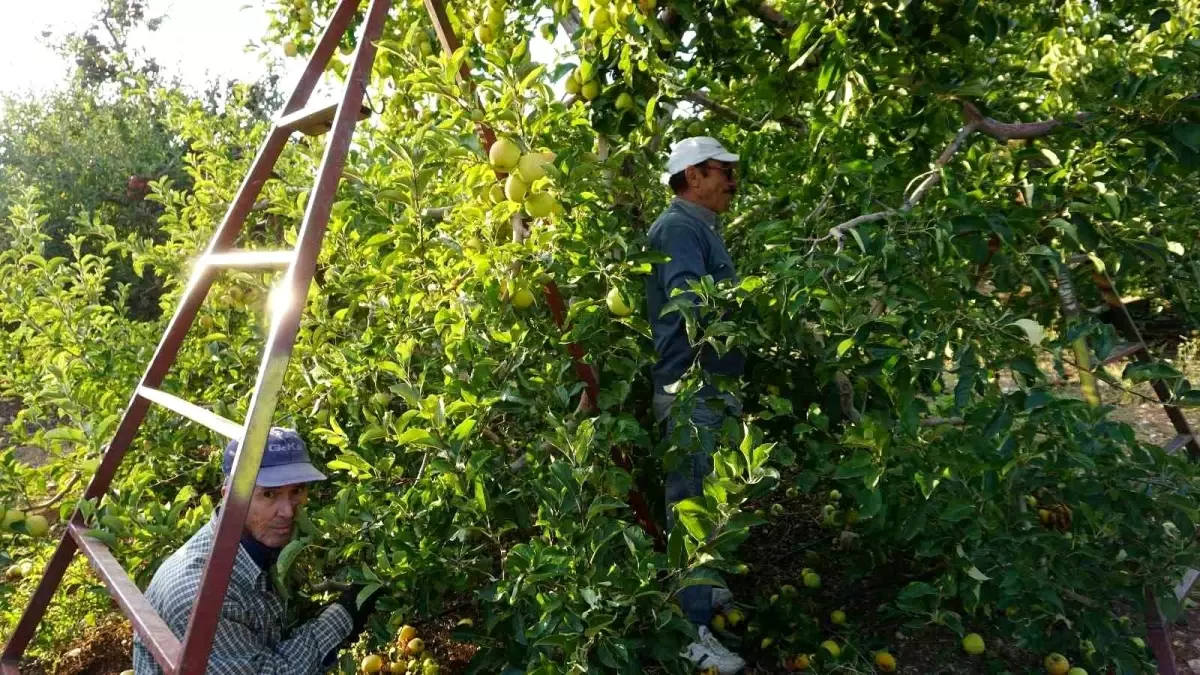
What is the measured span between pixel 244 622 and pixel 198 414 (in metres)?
0.48

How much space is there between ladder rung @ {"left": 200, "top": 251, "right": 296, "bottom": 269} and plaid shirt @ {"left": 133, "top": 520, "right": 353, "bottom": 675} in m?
0.52

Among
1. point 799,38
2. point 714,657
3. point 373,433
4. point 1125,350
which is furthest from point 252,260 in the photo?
point 1125,350

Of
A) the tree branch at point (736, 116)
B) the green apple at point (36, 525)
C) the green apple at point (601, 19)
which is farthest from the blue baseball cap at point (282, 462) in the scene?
the tree branch at point (736, 116)

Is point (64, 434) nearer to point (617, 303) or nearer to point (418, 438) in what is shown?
point (418, 438)

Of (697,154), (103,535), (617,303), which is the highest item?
(697,154)

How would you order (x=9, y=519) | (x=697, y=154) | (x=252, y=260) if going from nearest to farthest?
(x=252, y=260) → (x=9, y=519) → (x=697, y=154)

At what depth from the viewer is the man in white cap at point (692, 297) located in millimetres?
2312

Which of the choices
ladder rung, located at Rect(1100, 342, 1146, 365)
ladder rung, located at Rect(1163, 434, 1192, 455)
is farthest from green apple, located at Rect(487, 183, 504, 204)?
ladder rung, located at Rect(1163, 434, 1192, 455)

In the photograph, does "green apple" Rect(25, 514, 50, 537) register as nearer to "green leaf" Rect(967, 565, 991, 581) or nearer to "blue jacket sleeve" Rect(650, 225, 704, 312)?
"blue jacket sleeve" Rect(650, 225, 704, 312)

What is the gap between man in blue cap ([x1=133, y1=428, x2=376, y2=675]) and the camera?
1681mm

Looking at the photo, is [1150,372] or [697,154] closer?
[1150,372]

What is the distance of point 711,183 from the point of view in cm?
253

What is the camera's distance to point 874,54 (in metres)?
2.27

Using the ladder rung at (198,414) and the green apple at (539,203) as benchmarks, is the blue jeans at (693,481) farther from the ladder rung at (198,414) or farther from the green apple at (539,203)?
the ladder rung at (198,414)
